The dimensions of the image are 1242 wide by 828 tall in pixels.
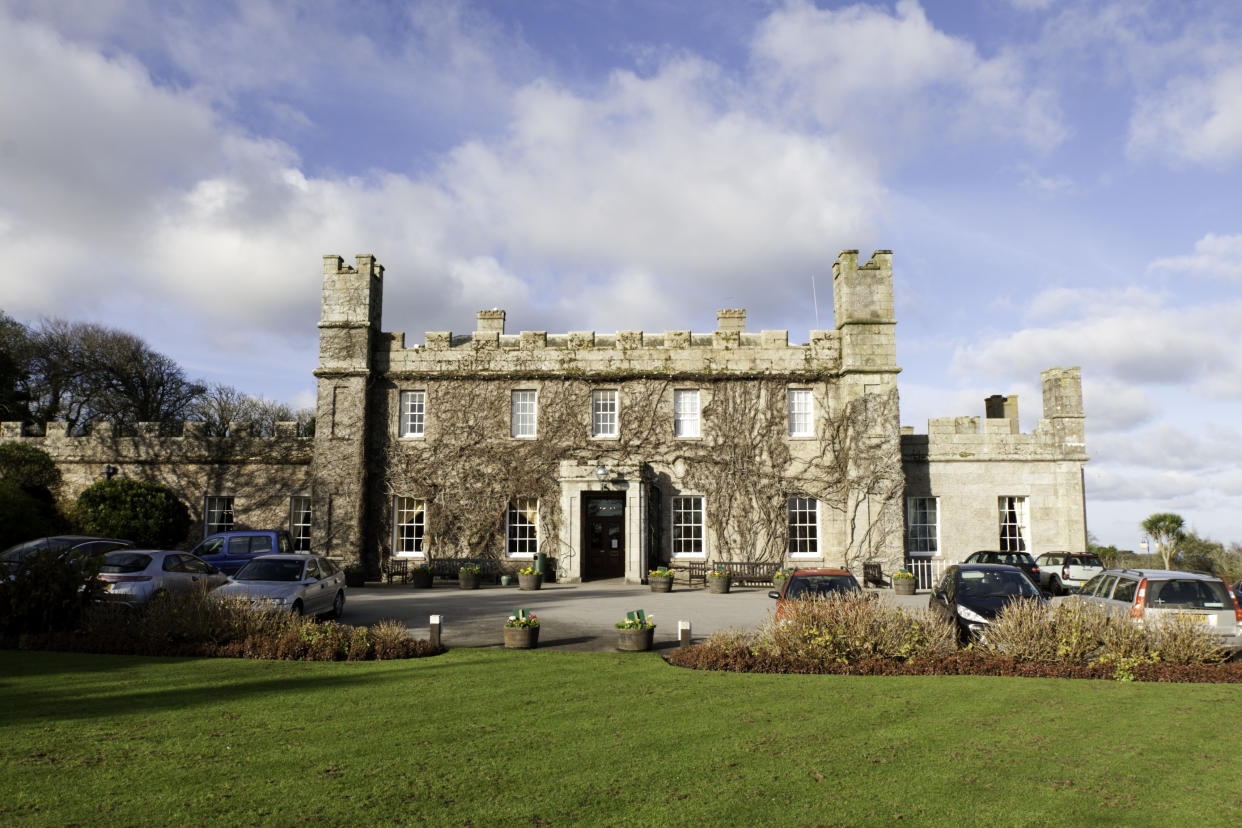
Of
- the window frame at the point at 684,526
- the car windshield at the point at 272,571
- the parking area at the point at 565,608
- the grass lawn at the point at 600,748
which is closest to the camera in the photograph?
the grass lawn at the point at 600,748

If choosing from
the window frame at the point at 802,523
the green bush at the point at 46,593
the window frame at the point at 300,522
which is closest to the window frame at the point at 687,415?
the window frame at the point at 802,523

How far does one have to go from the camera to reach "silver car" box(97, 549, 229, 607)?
1372 centimetres

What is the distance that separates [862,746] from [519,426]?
1969 cm

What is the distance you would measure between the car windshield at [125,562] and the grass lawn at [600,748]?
15.2ft

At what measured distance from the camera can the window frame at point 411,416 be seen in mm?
25750

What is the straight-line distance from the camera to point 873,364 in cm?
2477

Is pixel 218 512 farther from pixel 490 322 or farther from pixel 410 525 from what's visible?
pixel 490 322

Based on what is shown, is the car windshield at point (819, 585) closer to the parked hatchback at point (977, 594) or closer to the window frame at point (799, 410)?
the parked hatchback at point (977, 594)

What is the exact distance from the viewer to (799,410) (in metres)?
25.8

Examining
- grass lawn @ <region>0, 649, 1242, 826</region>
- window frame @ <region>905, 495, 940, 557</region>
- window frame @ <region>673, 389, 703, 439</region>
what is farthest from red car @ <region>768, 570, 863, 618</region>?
window frame @ <region>905, 495, 940, 557</region>

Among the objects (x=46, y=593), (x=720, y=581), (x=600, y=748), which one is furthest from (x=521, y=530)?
(x=600, y=748)

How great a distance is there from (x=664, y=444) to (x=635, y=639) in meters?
13.4

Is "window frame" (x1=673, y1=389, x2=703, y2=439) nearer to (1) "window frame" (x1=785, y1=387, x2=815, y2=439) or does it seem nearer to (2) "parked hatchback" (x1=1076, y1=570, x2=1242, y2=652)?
(1) "window frame" (x1=785, y1=387, x2=815, y2=439)

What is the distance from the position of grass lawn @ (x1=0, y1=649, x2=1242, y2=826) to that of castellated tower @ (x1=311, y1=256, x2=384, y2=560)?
14.5 m
